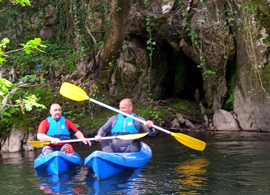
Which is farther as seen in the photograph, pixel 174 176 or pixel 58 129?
pixel 58 129

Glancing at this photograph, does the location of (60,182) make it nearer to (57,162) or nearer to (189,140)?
(57,162)

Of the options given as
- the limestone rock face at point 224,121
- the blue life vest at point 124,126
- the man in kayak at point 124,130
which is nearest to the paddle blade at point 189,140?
the man in kayak at point 124,130

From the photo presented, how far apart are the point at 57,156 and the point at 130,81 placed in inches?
207

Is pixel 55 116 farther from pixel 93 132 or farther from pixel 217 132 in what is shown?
pixel 217 132

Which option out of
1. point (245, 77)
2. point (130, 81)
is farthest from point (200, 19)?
point (130, 81)

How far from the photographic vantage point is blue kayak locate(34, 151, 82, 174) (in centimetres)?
474

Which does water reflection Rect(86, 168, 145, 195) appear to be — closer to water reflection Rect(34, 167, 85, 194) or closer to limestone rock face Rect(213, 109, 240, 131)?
water reflection Rect(34, 167, 85, 194)

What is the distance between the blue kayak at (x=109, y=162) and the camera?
4.14m

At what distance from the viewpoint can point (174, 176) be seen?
4.23 metres

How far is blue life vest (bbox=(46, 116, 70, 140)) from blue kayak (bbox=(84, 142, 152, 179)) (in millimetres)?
1175

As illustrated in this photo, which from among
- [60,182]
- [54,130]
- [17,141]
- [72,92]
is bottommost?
[60,182]

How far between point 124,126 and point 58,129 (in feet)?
3.80

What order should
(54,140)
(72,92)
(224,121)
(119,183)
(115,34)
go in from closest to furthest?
(119,183) < (54,140) < (72,92) < (115,34) < (224,121)

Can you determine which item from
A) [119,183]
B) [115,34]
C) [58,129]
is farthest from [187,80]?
[119,183]
